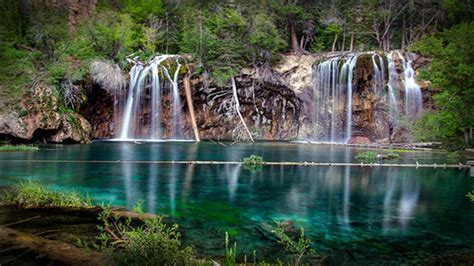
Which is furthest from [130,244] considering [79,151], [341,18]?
[341,18]

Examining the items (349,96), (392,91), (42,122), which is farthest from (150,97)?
(392,91)

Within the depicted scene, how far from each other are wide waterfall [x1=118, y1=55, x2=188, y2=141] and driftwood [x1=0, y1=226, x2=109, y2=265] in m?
27.0

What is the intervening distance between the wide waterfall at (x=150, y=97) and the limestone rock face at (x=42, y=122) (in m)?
5.80

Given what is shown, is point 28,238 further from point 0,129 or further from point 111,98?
point 111,98

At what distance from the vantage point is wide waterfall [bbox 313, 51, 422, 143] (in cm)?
3238

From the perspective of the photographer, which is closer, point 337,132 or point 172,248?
point 172,248

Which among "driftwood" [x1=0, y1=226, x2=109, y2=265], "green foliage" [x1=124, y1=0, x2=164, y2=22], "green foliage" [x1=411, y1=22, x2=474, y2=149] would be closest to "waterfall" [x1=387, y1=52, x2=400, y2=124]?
"green foliage" [x1=411, y1=22, x2=474, y2=149]

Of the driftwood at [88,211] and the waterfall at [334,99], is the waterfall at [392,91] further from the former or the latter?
the driftwood at [88,211]

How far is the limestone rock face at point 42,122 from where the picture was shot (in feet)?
80.8

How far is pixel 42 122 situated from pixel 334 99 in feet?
75.3

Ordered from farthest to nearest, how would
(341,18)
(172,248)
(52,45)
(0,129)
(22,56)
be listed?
(341,18), (52,45), (22,56), (0,129), (172,248)

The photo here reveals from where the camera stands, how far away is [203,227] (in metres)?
8.37

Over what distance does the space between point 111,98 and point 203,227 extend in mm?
27136

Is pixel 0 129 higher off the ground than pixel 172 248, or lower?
higher
